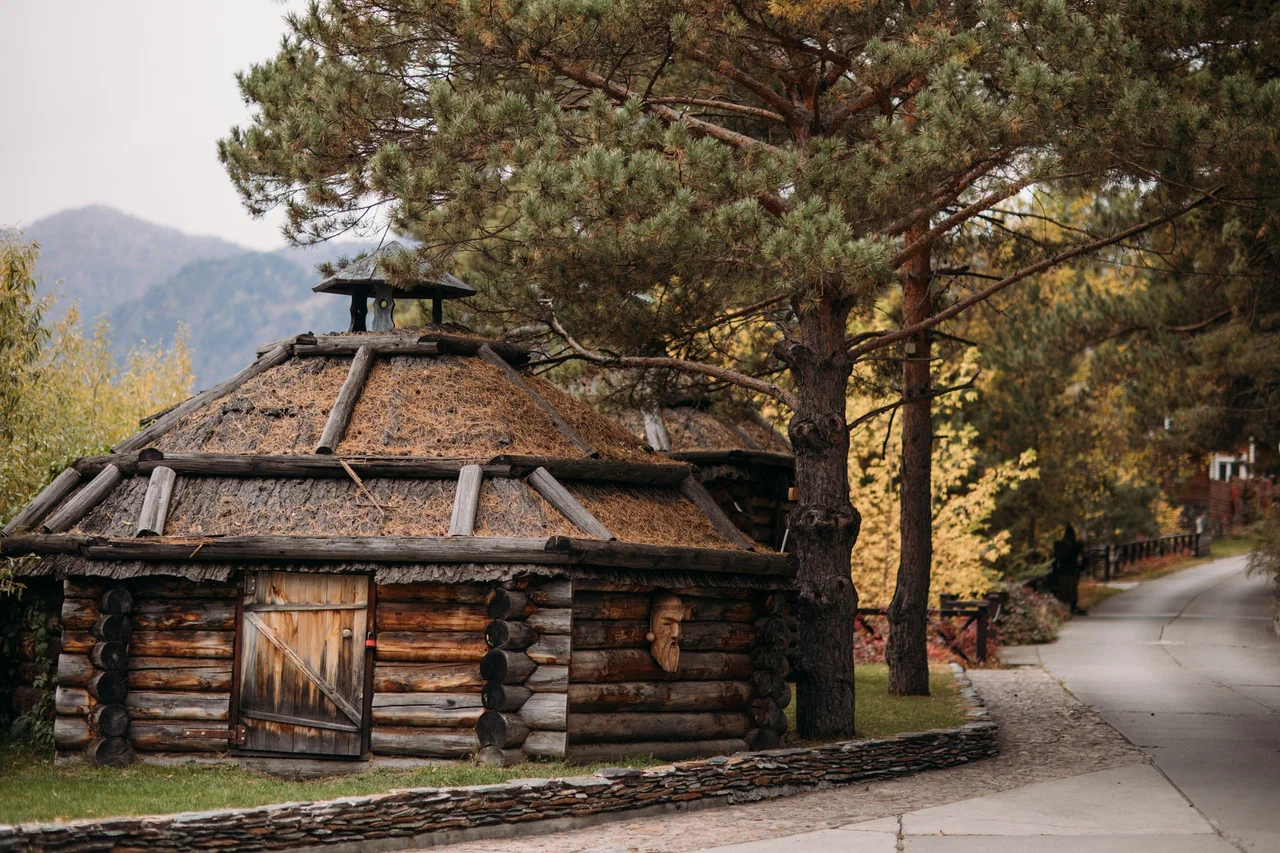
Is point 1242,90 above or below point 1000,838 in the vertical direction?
above

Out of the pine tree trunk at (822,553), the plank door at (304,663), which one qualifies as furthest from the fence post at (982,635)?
the plank door at (304,663)

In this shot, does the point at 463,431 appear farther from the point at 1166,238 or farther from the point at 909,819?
the point at 1166,238

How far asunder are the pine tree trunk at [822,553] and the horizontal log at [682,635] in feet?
4.01

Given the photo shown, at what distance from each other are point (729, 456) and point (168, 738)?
959 cm

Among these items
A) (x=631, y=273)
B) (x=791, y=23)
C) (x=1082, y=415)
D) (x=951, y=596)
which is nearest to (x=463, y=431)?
(x=631, y=273)

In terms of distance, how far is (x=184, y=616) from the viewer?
13406 millimetres

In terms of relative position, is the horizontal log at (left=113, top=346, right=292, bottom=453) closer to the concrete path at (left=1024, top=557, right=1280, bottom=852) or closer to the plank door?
the plank door

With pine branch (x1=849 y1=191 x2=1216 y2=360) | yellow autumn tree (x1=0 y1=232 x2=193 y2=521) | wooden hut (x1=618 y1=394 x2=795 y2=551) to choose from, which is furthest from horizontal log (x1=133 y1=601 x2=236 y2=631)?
pine branch (x1=849 y1=191 x2=1216 y2=360)

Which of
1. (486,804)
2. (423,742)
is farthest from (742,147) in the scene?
(486,804)

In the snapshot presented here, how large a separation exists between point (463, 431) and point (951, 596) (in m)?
15.0

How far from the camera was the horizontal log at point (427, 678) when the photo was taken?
12781mm

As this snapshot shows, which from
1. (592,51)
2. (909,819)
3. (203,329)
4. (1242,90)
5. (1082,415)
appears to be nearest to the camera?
(909,819)

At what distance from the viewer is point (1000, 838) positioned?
1097 cm

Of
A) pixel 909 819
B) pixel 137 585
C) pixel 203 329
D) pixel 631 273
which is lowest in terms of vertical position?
pixel 909 819
